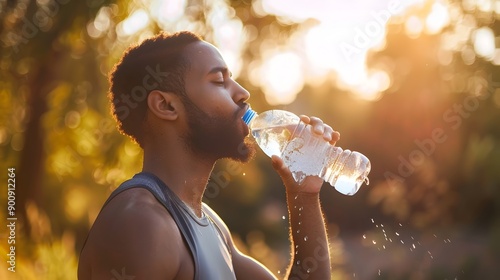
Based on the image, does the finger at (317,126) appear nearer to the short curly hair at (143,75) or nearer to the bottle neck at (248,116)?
the bottle neck at (248,116)

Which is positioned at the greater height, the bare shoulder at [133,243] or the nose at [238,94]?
the nose at [238,94]

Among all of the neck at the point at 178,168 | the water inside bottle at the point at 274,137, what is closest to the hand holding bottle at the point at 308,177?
the neck at the point at 178,168

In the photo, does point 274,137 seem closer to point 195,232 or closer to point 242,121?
point 242,121

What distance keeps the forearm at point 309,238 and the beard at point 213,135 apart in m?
0.50

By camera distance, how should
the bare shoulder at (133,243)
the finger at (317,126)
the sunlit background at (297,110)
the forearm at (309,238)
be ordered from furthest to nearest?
the sunlit background at (297,110), the forearm at (309,238), the finger at (317,126), the bare shoulder at (133,243)

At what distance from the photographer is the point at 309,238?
3332 mm

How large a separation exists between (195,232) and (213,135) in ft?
1.24

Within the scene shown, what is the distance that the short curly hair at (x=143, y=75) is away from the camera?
2893mm

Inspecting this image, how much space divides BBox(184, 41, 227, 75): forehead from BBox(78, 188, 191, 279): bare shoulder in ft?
1.96

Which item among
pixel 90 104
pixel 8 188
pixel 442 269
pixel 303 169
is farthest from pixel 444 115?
pixel 303 169

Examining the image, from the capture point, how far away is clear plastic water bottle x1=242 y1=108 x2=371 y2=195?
370cm

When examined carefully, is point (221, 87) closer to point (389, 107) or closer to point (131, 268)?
point (131, 268)

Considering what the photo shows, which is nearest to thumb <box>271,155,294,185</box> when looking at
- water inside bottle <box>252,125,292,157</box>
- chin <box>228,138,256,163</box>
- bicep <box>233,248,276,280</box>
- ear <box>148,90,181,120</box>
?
chin <box>228,138,256,163</box>

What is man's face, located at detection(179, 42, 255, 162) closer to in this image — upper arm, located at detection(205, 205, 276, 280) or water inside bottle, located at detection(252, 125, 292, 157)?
upper arm, located at detection(205, 205, 276, 280)
